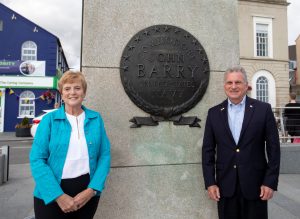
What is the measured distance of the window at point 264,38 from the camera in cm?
2011

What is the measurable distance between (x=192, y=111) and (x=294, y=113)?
543cm

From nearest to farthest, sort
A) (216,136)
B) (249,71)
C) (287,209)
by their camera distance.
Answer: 1. (216,136)
2. (287,209)
3. (249,71)

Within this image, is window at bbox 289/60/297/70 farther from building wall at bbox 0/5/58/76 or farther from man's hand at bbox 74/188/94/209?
man's hand at bbox 74/188/94/209

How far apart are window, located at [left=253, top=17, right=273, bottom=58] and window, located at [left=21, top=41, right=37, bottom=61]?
17.3 meters

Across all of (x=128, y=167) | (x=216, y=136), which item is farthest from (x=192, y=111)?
(x=128, y=167)

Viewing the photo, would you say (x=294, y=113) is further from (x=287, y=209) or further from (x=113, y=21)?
(x=113, y=21)

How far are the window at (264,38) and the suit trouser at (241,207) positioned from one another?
19.7 metres

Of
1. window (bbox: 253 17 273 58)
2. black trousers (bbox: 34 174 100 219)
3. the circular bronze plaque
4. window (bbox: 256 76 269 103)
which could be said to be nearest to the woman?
black trousers (bbox: 34 174 100 219)

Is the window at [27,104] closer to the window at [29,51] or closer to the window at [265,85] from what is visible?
the window at [29,51]

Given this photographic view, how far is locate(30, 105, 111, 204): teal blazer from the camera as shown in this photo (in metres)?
1.92

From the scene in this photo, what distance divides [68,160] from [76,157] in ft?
0.20

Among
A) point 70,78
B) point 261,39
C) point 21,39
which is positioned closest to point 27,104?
point 21,39

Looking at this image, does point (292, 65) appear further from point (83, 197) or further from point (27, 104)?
point (83, 197)

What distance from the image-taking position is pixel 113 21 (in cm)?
297
